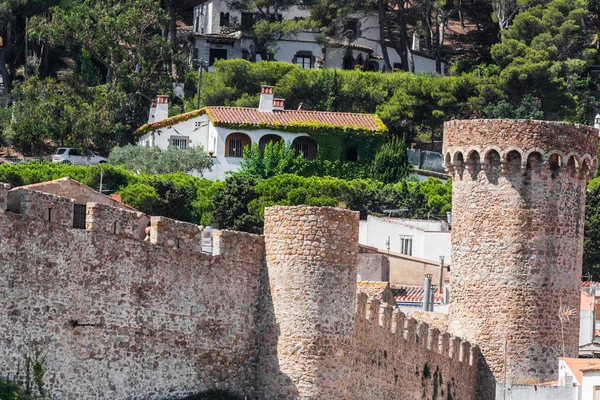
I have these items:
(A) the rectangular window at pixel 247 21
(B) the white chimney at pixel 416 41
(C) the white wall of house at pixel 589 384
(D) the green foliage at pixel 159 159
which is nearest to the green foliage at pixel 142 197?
(D) the green foliage at pixel 159 159

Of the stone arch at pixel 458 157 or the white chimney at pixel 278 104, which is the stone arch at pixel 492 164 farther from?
the white chimney at pixel 278 104

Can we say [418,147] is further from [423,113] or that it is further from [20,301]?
[20,301]

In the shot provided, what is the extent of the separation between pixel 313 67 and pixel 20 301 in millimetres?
67870

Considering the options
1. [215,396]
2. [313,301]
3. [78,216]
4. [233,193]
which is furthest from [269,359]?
[233,193]

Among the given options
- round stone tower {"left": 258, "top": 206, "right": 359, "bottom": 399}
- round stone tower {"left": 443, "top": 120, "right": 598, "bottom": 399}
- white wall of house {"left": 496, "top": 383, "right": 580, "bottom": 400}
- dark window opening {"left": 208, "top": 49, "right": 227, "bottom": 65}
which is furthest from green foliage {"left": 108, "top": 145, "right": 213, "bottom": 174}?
round stone tower {"left": 258, "top": 206, "right": 359, "bottom": 399}

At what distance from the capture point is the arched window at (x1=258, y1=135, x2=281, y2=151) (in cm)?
8456

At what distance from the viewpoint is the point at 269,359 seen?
3903 centimetres

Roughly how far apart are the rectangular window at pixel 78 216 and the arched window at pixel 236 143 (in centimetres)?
4796

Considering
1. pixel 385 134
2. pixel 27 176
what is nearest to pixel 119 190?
pixel 27 176

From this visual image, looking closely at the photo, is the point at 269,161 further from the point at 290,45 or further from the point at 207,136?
the point at 290,45

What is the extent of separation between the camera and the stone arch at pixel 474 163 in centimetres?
4991

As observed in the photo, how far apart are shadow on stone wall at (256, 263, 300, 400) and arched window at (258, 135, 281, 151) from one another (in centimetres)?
4513

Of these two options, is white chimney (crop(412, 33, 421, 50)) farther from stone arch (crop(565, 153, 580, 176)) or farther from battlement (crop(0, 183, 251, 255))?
battlement (crop(0, 183, 251, 255))

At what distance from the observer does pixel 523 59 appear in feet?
310
